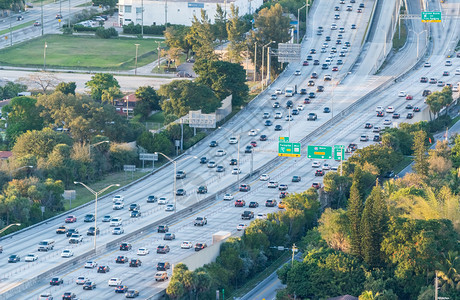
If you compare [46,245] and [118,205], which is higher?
[46,245]

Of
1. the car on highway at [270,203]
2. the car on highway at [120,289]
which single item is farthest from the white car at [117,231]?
the car on highway at [120,289]

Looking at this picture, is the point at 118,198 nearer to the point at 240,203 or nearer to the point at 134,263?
the point at 240,203

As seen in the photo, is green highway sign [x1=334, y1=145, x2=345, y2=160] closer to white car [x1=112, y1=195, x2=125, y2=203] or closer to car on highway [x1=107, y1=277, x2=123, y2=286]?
white car [x1=112, y1=195, x2=125, y2=203]

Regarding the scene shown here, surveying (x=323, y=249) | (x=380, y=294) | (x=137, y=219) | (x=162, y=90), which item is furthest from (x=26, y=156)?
(x=380, y=294)

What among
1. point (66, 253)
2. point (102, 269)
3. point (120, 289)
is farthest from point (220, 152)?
point (120, 289)

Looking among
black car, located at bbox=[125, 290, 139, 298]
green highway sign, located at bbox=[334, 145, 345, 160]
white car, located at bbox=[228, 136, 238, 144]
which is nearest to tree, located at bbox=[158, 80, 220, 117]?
white car, located at bbox=[228, 136, 238, 144]

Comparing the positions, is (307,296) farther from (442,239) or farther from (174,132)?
(174,132)
